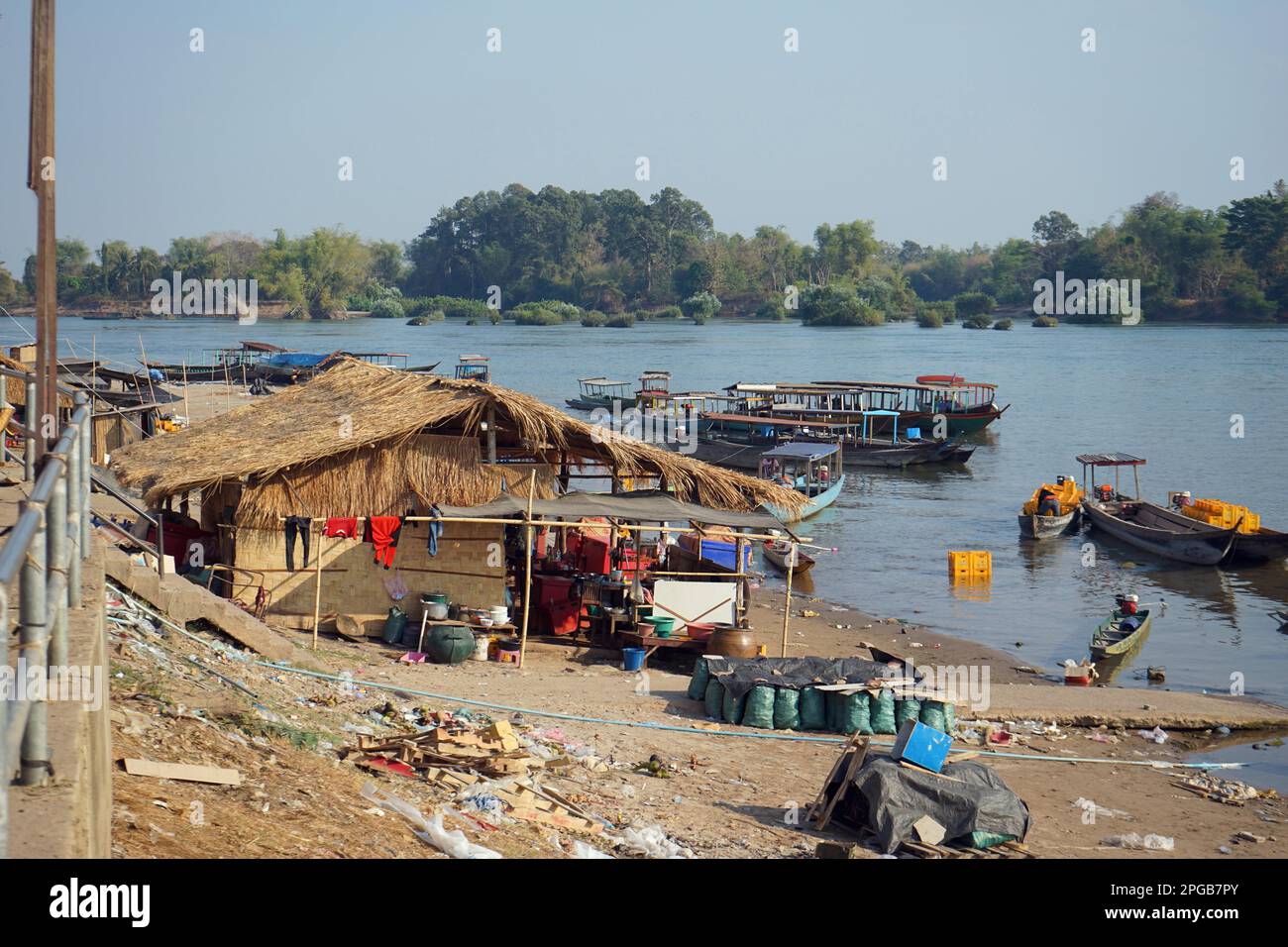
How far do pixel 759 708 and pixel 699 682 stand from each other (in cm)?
100

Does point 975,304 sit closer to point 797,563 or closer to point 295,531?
point 797,563

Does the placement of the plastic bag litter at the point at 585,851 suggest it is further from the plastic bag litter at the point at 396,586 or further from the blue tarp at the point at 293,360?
the blue tarp at the point at 293,360

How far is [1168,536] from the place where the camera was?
1109 inches

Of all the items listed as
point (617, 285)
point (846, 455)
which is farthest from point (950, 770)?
point (617, 285)

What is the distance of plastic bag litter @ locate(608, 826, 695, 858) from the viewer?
8.25 m

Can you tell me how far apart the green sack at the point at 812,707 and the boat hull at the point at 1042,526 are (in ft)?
64.0

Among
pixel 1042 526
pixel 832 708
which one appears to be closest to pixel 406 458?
pixel 832 708

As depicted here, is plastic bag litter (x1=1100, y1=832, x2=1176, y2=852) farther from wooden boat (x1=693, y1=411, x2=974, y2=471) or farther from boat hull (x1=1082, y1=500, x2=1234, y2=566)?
wooden boat (x1=693, y1=411, x2=974, y2=471)

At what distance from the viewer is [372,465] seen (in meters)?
16.0

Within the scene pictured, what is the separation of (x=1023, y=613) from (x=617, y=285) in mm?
134577

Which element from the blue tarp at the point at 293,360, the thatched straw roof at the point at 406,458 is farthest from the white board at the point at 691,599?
the blue tarp at the point at 293,360

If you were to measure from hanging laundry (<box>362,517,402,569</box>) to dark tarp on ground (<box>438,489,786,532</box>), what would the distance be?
2.15ft

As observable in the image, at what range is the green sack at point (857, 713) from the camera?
13.0 m
